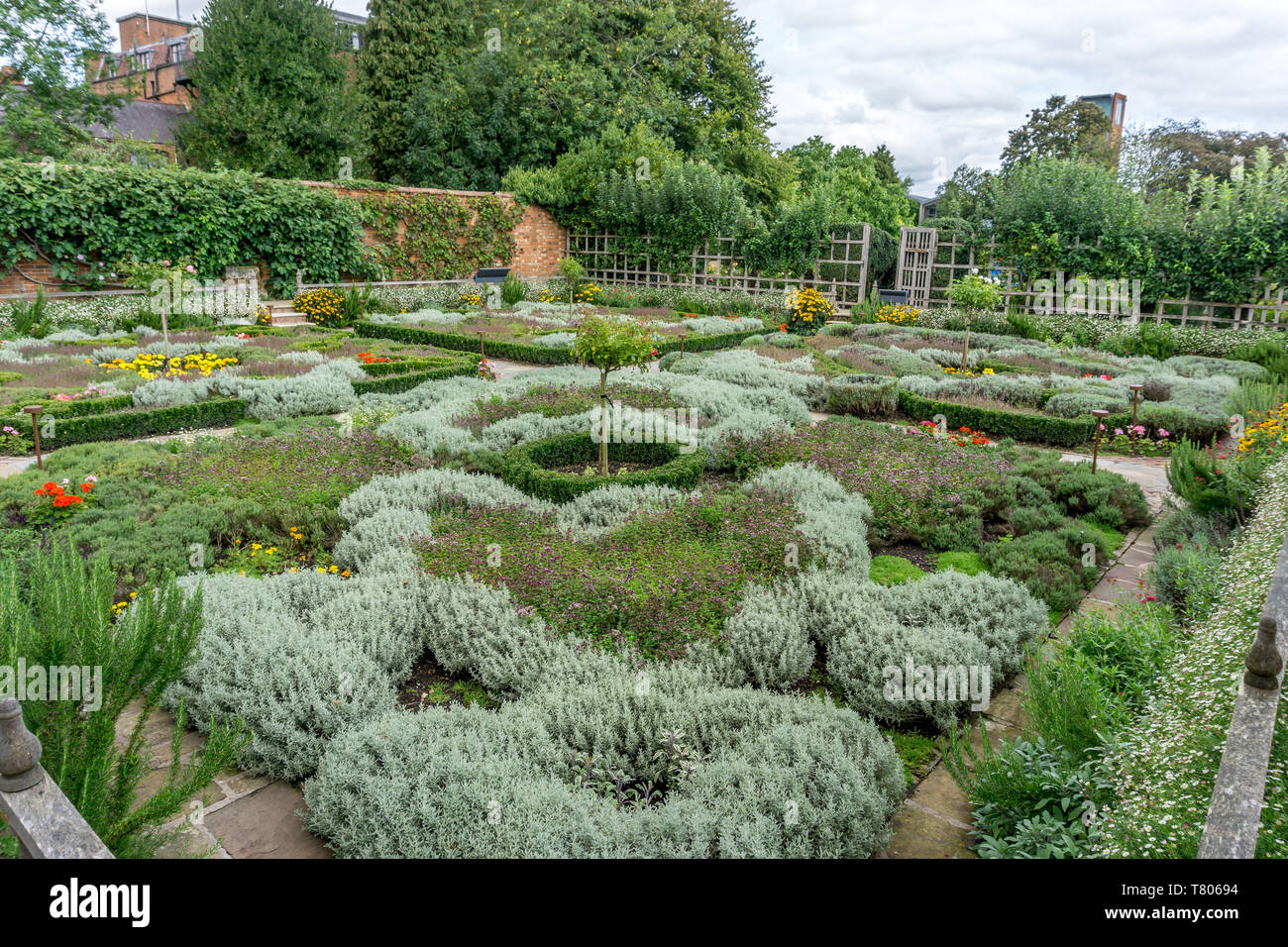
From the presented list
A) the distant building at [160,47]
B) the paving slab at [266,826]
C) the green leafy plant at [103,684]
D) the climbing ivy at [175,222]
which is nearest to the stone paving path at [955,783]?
the paving slab at [266,826]

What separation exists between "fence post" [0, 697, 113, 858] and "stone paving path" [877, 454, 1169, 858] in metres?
2.50

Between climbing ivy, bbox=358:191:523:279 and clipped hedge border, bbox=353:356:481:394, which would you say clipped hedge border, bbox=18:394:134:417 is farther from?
climbing ivy, bbox=358:191:523:279

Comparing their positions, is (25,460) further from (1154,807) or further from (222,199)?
(222,199)

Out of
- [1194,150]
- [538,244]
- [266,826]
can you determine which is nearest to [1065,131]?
[1194,150]

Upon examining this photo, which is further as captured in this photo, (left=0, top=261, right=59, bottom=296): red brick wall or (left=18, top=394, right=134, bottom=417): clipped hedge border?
(left=0, top=261, right=59, bottom=296): red brick wall

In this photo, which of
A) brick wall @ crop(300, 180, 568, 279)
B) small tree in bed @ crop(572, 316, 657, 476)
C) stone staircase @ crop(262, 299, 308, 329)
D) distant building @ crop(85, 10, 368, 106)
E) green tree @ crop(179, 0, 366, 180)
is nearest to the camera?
small tree in bed @ crop(572, 316, 657, 476)

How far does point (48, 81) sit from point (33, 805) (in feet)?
81.5

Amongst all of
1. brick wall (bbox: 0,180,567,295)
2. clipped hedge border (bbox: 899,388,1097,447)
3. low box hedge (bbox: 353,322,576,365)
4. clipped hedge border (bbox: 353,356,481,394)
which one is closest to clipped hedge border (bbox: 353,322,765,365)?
low box hedge (bbox: 353,322,576,365)

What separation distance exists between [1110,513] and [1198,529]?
953 mm

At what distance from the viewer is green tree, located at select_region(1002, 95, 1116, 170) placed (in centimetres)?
3672

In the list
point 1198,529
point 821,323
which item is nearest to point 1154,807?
point 1198,529

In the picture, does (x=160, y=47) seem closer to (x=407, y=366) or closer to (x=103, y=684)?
(x=407, y=366)

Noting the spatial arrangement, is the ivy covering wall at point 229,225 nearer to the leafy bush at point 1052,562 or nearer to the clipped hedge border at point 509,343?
the clipped hedge border at point 509,343
